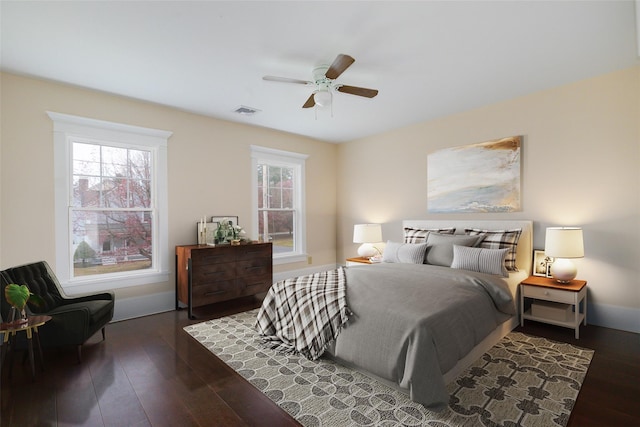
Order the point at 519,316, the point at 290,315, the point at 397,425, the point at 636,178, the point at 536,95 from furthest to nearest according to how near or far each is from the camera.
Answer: the point at 536,95, the point at 519,316, the point at 636,178, the point at 290,315, the point at 397,425

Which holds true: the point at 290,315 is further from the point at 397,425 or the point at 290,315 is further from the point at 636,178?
the point at 636,178

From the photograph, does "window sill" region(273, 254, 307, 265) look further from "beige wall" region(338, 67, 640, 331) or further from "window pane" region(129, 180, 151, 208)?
"beige wall" region(338, 67, 640, 331)

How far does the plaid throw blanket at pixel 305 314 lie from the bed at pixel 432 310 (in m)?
0.03

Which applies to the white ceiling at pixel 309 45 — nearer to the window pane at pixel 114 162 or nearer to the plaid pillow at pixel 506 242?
the window pane at pixel 114 162

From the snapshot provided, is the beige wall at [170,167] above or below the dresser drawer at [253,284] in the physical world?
above


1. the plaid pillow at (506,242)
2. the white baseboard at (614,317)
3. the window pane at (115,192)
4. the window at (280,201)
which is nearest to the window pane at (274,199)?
the window at (280,201)

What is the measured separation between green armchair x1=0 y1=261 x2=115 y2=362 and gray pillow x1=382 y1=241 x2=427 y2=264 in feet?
10.5

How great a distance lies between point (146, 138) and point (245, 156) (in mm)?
1375

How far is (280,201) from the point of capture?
551 cm

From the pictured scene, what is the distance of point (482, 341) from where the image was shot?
2.66m

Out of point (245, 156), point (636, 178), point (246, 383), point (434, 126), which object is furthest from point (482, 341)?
point (245, 156)

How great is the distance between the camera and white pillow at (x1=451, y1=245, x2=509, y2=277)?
129 inches

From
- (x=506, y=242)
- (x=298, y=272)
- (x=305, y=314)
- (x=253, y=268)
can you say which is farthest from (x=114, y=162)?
(x=506, y=242)

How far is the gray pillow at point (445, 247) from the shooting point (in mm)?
3727
